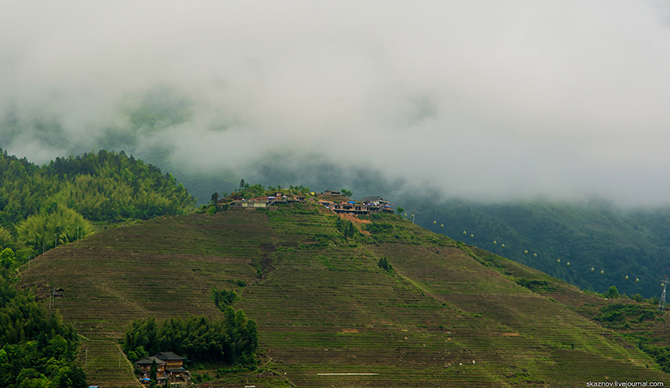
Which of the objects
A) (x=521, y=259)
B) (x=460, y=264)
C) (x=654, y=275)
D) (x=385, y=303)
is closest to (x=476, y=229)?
(x=521, y=259)

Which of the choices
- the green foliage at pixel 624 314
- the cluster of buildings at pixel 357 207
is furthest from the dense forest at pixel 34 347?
the green foliage at pixel 624 314

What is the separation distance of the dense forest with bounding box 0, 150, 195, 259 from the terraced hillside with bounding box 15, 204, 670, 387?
80.4ft

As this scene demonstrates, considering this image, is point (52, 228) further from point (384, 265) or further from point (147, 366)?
point (147, 366)

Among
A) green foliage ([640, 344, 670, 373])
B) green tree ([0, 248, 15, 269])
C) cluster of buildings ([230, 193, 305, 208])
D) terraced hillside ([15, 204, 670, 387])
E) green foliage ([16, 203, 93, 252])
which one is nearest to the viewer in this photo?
terraced hillside ([15, 204, 670, 387])

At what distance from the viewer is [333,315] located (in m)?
87.9

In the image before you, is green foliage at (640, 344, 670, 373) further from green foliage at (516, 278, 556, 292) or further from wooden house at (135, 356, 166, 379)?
wooden house at (135, 356, 166, 379)

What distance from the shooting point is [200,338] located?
75875 millimetres

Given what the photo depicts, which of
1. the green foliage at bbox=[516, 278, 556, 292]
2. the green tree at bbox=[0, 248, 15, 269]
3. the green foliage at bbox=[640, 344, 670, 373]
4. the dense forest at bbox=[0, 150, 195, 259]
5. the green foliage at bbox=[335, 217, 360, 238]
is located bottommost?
the green foliage at bbox=[640, 344, 670, 373]

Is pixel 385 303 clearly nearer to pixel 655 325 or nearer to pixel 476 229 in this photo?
pixel 655 325

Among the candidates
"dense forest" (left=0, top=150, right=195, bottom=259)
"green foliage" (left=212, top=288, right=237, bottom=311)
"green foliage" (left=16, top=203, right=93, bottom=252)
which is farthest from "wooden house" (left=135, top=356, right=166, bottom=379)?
"dense forest" (left=0, top=150, right=195, bottom=259)

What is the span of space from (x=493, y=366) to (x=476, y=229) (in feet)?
323

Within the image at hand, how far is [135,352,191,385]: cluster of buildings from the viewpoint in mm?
69625

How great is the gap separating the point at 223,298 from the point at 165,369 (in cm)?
1657

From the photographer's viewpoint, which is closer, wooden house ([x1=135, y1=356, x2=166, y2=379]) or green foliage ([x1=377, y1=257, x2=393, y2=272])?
wooden house ([x1=135, y1=356, x2=166, y2=379])
